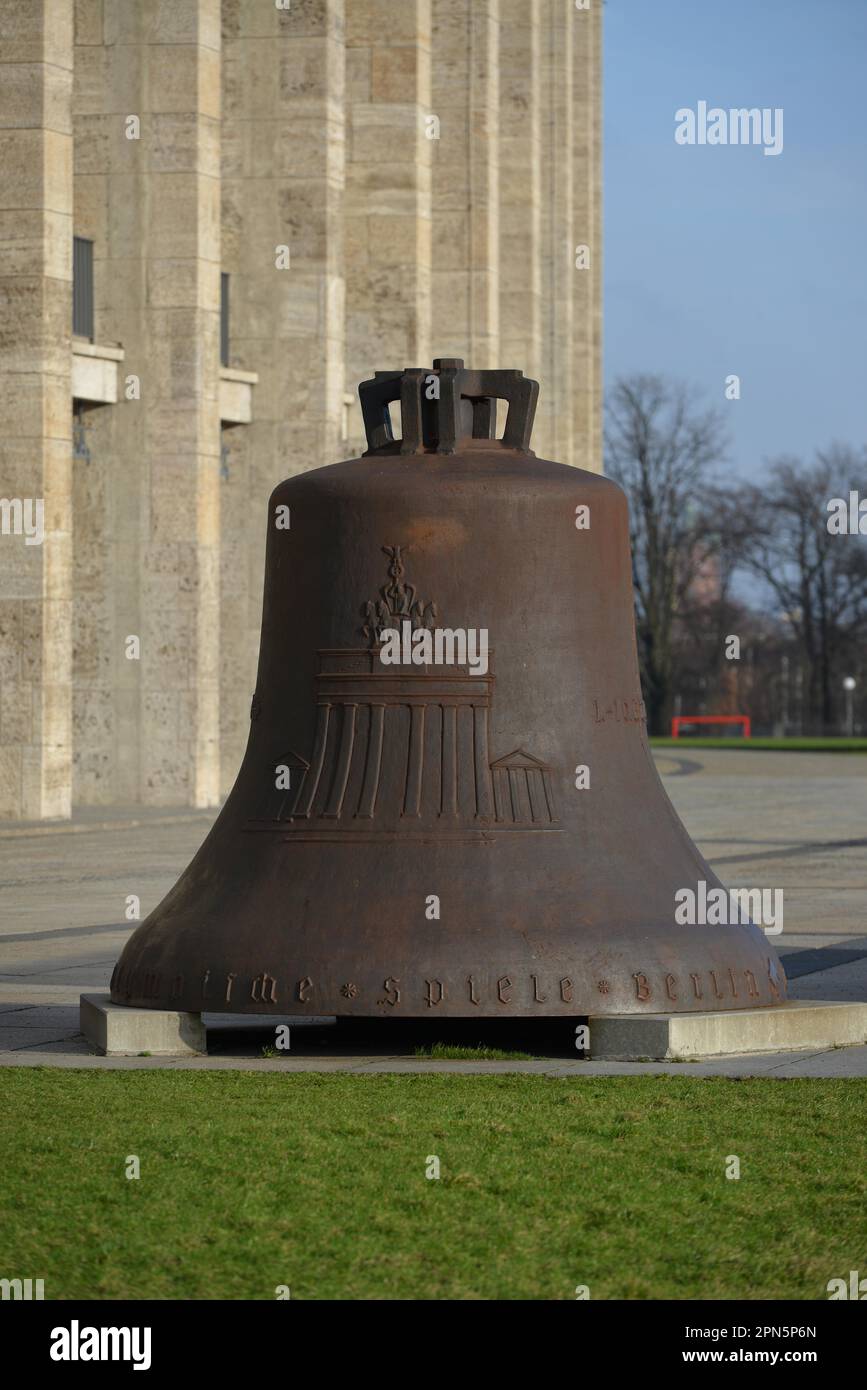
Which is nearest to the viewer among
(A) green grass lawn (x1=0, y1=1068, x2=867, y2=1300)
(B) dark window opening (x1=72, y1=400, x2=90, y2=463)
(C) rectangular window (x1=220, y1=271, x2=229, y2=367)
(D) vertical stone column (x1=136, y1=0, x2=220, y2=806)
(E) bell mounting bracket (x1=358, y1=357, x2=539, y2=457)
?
(A) green grass lawn (x1=0, y1=1068, x2=867, y2=1300)

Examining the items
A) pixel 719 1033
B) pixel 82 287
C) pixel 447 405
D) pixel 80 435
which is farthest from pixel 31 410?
pixel 719 1033

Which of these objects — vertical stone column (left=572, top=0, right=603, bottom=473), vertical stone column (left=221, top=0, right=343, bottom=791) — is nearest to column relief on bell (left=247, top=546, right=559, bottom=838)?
vertical stone column (left=221, top=0, right=343, bottom=791)

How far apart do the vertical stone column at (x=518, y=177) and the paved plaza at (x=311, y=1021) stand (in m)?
15.4

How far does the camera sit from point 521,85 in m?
47.8

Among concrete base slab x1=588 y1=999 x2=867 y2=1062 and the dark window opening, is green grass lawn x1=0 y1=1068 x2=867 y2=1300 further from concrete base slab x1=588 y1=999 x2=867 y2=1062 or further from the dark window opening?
the dark window opening

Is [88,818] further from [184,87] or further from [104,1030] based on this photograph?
[104,1030]

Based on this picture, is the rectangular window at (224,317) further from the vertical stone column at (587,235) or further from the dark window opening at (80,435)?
the vertical stone column at (587,235)

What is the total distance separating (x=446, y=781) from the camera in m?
8.70

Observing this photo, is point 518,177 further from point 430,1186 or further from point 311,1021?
point 430,1186

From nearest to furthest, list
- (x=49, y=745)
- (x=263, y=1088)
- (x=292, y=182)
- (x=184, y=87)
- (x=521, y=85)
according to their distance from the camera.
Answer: (x=263, y=1088), (x=49, y=745), (x=184, y=87), (x=292, y=182), (x=521, y=85)

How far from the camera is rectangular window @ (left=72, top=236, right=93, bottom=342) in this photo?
3094 centimetres

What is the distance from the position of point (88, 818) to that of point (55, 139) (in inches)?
319

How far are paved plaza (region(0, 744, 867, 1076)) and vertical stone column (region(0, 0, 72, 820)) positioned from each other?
3.79 feet

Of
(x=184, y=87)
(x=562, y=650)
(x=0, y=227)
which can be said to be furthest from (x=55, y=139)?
(x=562, y=650)
